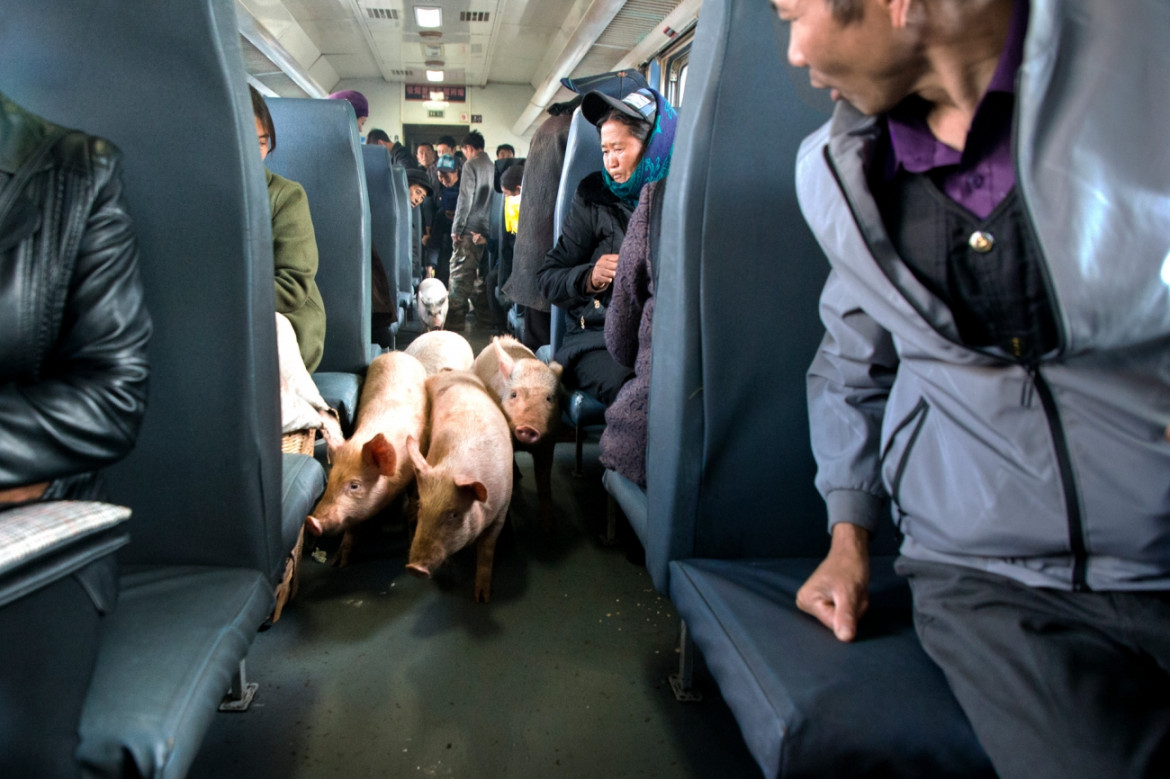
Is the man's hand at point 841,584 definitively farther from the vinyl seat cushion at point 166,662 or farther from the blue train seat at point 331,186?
the blue train seat at point 331,186

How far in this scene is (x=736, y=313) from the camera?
52.0 inches

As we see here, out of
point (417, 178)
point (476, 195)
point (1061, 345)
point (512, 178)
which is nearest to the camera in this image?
point (1061, 345)

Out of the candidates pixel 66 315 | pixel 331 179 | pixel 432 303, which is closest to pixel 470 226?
pixel 432 303

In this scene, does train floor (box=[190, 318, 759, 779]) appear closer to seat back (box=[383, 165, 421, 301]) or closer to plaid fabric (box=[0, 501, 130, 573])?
plaid fabric (box=[0, 501, 130, 573])

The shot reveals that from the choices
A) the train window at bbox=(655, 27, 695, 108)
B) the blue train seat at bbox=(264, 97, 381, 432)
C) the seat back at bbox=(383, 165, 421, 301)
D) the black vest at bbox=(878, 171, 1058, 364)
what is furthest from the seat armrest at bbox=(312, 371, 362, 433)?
the train window at bbox=(655, 27, 695, 108)

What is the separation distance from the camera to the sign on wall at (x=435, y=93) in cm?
1931

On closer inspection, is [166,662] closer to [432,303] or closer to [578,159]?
[578,159]

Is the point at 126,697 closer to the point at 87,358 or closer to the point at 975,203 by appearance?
the point at 87,358

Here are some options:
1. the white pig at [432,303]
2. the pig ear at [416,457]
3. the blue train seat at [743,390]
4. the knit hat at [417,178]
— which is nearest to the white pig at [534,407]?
the pig ear at [416,457]

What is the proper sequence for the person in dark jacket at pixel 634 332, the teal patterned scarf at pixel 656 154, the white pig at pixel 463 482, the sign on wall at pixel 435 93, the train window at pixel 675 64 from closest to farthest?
the person in dark jacket at pixel 634 332 < the white pig at pixel 463 482 < the teal patterned scarf at pixel 656 154 < the train window at pixel 675 64 < the sign on wall at pixel 435 93

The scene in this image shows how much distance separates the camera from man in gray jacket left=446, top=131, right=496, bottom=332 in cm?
746

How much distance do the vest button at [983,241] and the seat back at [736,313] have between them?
41 centimetres

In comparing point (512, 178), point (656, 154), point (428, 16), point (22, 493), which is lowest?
point (22, 493)

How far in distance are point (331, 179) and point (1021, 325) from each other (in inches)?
100
